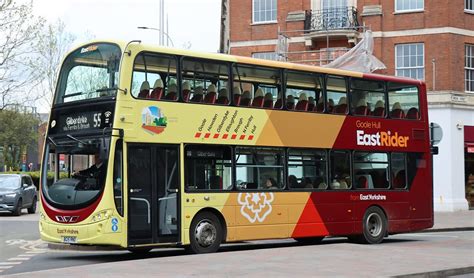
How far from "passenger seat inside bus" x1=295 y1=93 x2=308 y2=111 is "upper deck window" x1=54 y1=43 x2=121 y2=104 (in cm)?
514

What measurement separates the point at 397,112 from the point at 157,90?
26.3ft

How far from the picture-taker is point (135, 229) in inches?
565

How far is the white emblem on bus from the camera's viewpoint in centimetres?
1633

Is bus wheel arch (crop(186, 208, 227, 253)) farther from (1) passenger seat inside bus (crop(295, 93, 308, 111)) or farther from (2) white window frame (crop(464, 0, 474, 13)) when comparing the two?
(2) white window frame (crop(464, 0, 474, 13))

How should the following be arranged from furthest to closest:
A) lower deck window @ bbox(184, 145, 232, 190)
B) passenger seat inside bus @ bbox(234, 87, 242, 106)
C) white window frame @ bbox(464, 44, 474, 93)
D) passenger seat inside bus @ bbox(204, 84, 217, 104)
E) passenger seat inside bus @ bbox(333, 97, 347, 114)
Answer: white window frame @ bbox(464, 44, 474, 93) → passenger seat inside bus @ bbox(333, 97, 347, 114) → passenger seat inside bus @ bbox(234, 87, 242, 106) → passenger seat inside bus @ bbox(204, 84, 217, 104) → lower deck window @ bbox(184, 145, 232, 190)

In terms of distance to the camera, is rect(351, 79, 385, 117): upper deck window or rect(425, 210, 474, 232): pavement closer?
rect(351, 79, 385, 117): upper deck window

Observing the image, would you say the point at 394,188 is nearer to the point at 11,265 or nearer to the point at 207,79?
the point at 207,79

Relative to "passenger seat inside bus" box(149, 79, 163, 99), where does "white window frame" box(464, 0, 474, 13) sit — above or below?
above

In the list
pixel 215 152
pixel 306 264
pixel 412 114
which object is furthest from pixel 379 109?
pixel 306 264

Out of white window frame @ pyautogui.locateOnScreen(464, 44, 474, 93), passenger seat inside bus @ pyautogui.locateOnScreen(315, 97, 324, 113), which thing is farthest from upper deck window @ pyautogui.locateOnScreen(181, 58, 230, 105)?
white window frame @ pyautogui.locateOnScreen(464, 44, 474, 93)

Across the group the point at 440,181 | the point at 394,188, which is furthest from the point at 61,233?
the point at 440,181

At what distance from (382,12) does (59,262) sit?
25673mm

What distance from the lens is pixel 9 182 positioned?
3125 cm

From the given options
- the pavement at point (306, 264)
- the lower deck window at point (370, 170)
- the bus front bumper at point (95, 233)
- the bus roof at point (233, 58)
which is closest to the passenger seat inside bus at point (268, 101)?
the bus roof at point (233, 58)
